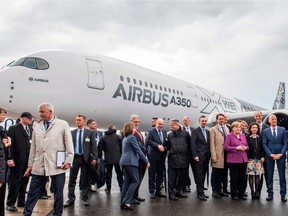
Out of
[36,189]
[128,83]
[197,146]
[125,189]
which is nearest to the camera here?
[36,189]

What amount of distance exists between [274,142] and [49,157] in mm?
4590

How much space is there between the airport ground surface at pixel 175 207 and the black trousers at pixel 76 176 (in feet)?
0.66

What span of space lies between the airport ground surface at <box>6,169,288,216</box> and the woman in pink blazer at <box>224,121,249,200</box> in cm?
25

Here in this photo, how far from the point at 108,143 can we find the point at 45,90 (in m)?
2.82

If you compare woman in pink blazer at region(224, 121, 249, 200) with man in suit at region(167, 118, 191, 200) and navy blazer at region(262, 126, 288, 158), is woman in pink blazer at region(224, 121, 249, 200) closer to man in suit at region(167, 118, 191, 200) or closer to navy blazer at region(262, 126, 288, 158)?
navy blazer at region(262, 126, 288, 158)

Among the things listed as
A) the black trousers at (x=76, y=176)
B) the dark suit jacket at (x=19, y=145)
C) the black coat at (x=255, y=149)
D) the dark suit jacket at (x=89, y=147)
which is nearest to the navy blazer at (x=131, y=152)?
the dark suit jacket at (x=89, y=147)

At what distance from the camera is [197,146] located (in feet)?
23.1

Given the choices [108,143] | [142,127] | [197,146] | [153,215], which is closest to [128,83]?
[142,127]

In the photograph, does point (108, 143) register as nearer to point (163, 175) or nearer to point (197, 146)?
point (163, 175)

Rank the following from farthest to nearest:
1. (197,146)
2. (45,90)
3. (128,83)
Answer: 1. (128,83)
2. (45,90)
3. (197,146)

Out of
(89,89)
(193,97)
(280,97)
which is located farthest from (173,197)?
(280,97)

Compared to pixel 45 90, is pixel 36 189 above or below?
below

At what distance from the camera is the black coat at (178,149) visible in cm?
674

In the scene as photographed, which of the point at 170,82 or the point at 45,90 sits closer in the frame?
the point at 45,90
